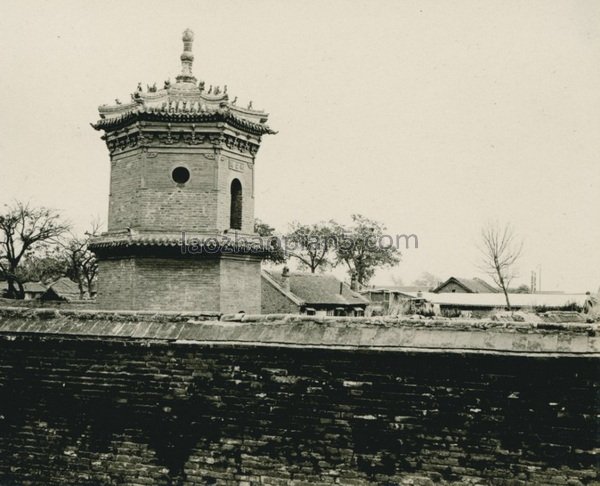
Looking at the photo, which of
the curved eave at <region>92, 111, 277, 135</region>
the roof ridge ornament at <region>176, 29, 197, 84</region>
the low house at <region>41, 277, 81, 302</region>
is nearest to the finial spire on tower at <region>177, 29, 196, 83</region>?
the roof ridge ornament at <region>176, 29, 197, 84</region>

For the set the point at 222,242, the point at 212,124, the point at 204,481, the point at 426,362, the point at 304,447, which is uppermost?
the point at 212,124

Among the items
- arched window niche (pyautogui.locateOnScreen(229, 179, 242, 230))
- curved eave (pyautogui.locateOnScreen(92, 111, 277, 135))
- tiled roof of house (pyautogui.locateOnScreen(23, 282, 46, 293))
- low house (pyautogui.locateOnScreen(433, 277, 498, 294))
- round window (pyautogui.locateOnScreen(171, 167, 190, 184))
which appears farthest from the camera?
tiled roof of house (pyautogui.locateOnScreen(23, 282, 46, 293))

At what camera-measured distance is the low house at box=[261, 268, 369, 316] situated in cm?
3247

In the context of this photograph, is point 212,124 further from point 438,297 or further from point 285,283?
point 438,297

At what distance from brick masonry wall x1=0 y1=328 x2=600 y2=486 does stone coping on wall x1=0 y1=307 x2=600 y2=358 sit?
0.26ft

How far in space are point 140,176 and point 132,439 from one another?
8.71 metres

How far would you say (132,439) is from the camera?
575 centimetres

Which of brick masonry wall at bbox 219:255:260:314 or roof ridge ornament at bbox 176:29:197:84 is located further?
roof ridge ornament at bbox 176:29:197:84

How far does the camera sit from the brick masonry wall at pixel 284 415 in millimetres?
4766

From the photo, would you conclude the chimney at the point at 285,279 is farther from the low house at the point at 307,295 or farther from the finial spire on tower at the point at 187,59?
the finial spire on tower at the point at 187,59

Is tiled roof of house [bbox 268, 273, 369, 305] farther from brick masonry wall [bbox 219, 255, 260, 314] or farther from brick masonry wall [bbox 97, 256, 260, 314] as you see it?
brick masonry wall [bbox 97, 256, 260, 314]

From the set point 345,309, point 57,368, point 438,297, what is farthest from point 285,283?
point 57,368

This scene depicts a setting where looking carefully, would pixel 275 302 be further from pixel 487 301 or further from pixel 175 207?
pixel 175 207

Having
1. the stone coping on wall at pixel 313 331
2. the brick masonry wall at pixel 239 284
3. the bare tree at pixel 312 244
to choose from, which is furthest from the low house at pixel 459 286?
the stone coping on wall at pixel 313 331
